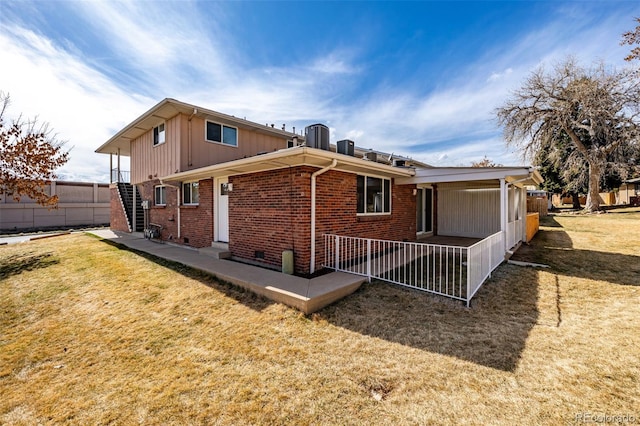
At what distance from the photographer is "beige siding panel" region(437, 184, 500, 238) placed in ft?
38.5

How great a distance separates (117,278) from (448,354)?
7356mm

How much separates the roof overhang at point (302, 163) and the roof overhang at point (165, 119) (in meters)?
2.77

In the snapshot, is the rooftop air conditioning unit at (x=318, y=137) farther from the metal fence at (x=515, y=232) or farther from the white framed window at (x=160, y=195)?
the white framed window at (x=160, y=195)

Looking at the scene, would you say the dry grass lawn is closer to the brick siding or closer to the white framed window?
the brick siding

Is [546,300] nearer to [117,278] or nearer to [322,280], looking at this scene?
[322,280]

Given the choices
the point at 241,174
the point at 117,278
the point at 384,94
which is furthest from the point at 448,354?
the point at 384,94

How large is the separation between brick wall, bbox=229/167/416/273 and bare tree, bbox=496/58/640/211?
1958 cm

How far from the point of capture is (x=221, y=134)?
11.3m

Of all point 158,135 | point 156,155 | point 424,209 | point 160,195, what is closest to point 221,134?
point 158,135

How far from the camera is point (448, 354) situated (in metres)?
3.43

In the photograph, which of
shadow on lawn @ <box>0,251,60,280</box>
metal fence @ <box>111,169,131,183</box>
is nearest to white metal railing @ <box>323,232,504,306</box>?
shadow on lawn @ <box>0,251,60,280</box>

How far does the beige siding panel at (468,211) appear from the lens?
38.5 ft

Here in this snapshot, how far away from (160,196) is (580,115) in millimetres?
27244

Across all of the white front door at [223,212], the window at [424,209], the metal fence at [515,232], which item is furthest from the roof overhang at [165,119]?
the metal fence at [515,232]
